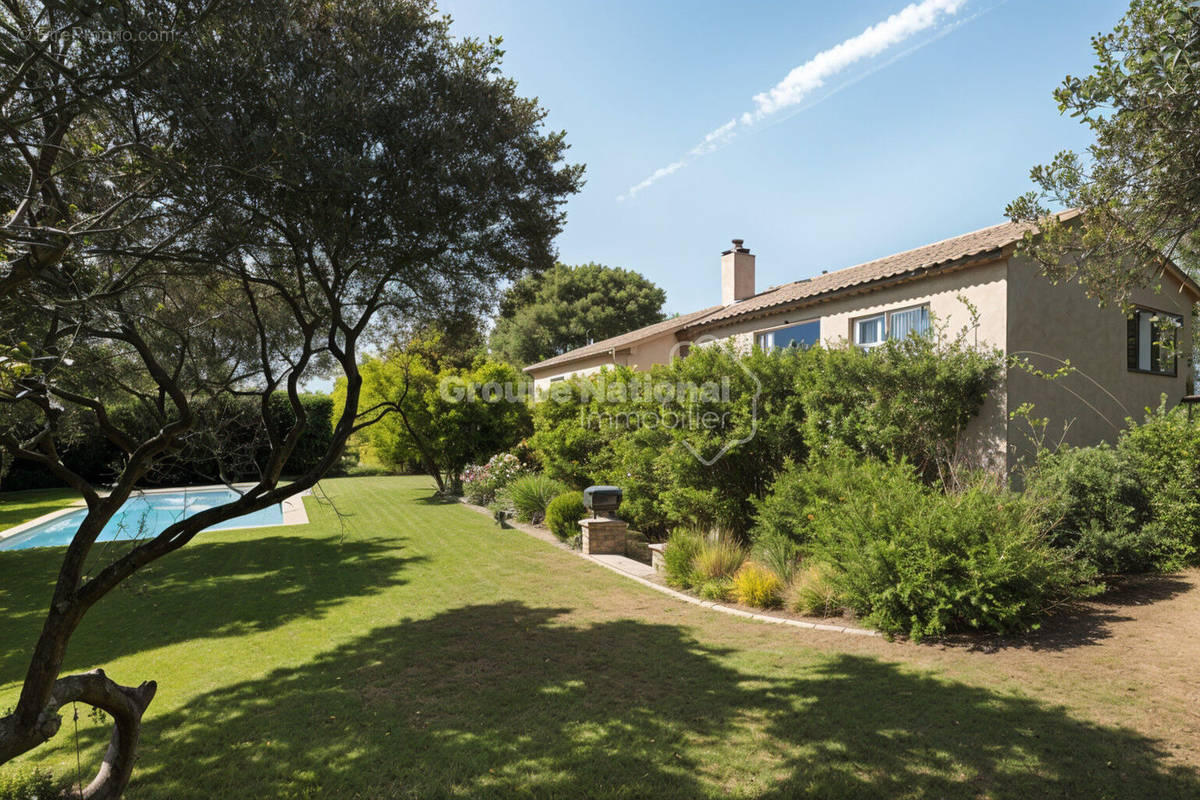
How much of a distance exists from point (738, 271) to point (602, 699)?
18.9 metres

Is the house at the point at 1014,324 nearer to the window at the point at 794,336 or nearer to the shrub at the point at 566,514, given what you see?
the window at the point at 794,336

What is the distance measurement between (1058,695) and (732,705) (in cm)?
293

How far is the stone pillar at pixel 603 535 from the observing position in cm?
1269

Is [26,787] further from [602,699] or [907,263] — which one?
[907,263]

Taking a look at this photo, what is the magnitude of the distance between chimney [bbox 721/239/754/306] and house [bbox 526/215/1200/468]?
4761 mm

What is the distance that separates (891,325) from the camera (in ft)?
44.6

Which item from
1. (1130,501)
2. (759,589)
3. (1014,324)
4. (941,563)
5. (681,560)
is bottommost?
(759,589)

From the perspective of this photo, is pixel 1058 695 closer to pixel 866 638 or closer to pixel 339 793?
pixel 866 638

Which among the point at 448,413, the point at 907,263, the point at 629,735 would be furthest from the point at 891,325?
the point at 448,413

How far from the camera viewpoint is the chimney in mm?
22344

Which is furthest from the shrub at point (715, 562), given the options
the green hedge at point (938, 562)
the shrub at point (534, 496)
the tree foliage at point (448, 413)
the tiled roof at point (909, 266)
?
the tree foliage at point (448, 413)

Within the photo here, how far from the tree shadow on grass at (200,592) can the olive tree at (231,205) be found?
2.81m

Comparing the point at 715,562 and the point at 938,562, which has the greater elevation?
the point at 938,562

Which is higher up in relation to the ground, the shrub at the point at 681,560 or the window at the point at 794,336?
the window at the point at 794,336
